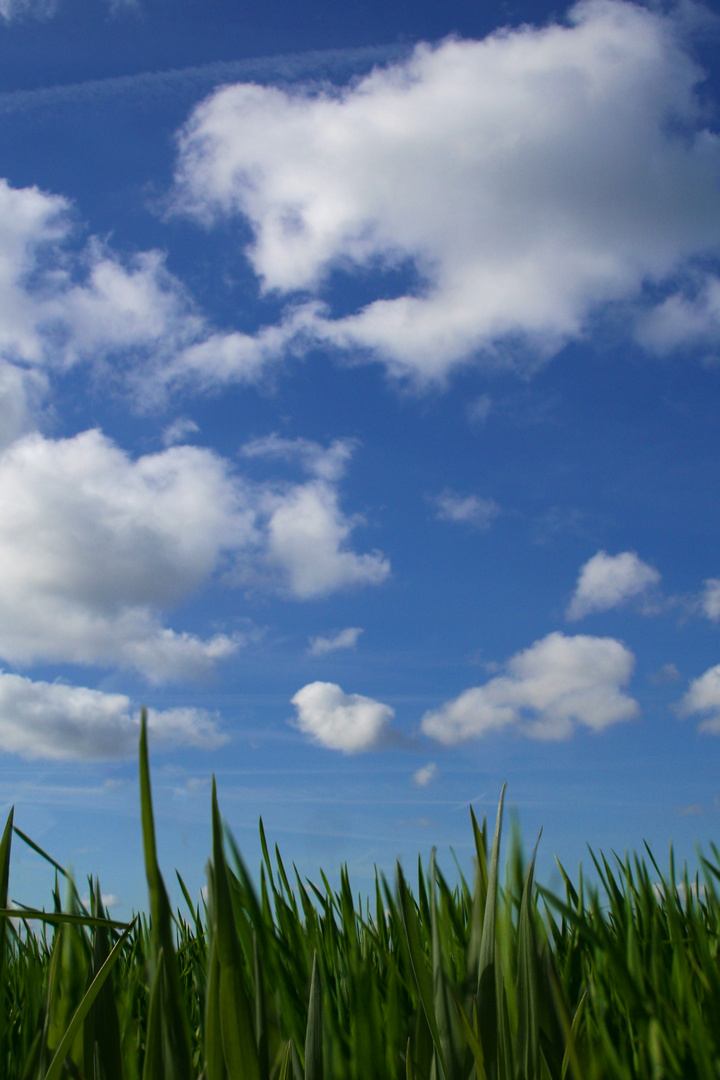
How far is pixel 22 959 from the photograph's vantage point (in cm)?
258

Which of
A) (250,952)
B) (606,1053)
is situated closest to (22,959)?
(250,952)

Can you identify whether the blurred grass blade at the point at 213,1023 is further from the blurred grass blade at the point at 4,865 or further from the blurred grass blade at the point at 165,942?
the blurred grass blade at the point at 4,865

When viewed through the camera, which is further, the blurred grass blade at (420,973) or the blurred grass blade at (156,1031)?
the blurred grass blade at (420,973)

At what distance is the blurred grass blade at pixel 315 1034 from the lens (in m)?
1.27

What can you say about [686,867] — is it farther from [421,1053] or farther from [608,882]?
[421,1053]

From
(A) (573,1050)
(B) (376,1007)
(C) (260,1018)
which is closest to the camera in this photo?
(A) (573,1050)

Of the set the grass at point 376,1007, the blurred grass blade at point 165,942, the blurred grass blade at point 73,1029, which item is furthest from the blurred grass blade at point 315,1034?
the blurred grass blade at point 73,1029

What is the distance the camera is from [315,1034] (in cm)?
130

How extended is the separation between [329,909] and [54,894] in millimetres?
985

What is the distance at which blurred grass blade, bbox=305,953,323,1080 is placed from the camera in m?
1.27

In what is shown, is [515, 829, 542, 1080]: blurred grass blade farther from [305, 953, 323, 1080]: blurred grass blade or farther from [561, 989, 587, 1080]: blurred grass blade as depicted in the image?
[305, 953, 323, 1080]: blurred grass blade

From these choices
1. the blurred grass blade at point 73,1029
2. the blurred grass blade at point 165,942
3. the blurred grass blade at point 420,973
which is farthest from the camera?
the blurred grass blade at point 420,973

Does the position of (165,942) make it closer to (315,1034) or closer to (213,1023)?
(213,1023)

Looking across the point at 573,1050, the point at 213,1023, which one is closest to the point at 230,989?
the point at 213,1023
